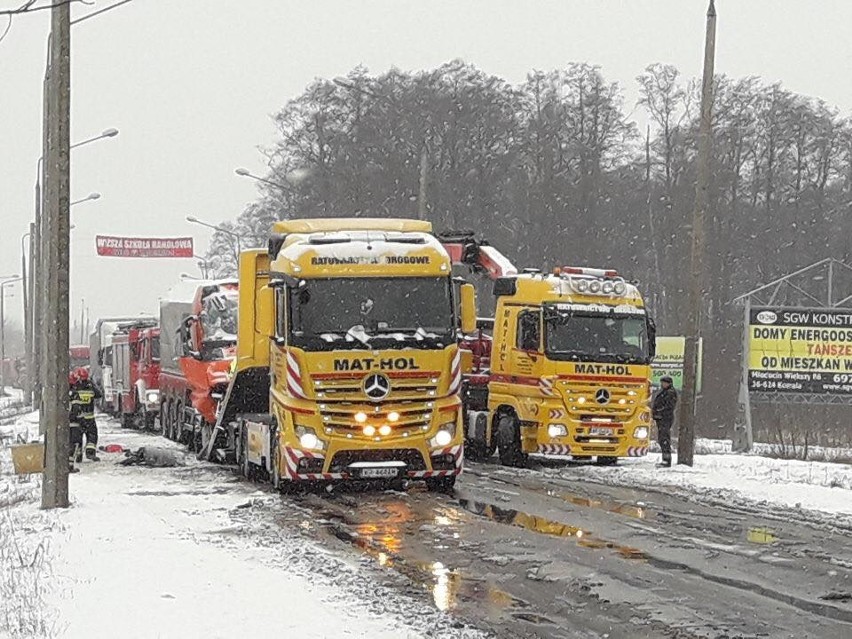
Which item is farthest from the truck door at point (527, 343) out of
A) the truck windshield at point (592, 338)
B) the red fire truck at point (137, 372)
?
the red fire truck at point (137, 372)

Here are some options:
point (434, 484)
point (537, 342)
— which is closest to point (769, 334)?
point (537, 342)

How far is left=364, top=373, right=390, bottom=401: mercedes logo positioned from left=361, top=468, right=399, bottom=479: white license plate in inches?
36.0

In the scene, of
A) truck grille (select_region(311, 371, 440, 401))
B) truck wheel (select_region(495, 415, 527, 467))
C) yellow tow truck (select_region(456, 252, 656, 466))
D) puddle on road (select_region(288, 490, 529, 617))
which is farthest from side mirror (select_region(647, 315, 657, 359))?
puddle on road (select_region(288, 490, 529, 617))

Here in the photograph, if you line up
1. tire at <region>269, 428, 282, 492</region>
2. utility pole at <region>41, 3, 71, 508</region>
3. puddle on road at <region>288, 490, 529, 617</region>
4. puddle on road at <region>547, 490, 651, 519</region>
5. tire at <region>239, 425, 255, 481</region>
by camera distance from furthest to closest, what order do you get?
tire at <region>239, 425, 255, 481</region> < tire at <region>269, 428, 282, 492</region> < utility pole at <region>41, 3, 71, 508</region> < puddle on road at <region>547, 490, 651, 519</region> < puddle on road at <region>288, 490, 529, 617</region>

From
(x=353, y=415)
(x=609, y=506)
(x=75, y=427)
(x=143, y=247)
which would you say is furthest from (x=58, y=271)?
(x=143, y=247)

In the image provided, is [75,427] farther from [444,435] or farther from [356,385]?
[444,435]

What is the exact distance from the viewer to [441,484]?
1895cm

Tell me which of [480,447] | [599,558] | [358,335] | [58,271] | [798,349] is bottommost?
[480,447]

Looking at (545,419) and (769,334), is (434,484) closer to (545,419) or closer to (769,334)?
(545,419)

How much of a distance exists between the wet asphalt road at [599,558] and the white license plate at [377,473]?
13.5 inches

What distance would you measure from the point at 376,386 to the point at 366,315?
907 millimetres

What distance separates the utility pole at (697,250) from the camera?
23047mm

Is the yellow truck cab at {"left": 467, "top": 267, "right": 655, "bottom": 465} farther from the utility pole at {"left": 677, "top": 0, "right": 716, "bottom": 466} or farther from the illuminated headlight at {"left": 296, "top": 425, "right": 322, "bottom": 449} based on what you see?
the illuminated headlight at {"left": 296, "top": 425, "right": 322, "bottom": 449}

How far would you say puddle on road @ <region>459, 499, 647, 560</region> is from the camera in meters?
13.2
